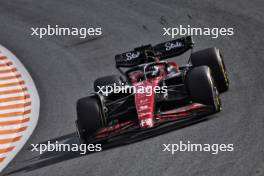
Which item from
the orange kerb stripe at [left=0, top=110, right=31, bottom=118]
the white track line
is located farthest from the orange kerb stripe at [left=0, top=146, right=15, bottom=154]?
the orange kerb stripe at [left=0, top=110, right=31, bottom=118]

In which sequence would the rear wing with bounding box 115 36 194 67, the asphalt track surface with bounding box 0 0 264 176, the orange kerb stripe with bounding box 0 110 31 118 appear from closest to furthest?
the asphalt track surface with bounding box 0 0 264 176
the rear wing with bounding box 115 36 194 67
the orange kerb stripe with bounding box 0 110 31 118

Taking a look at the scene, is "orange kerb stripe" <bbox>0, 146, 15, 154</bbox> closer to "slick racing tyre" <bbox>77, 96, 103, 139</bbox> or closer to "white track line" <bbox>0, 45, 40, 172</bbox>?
"white track line" <bbox>0, 45, 40, 172</bbox>

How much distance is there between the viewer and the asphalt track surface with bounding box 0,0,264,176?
36.9ft

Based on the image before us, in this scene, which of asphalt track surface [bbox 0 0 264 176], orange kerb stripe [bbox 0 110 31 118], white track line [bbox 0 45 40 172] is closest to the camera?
asphalt track surface [bbox 0 0 264 176]

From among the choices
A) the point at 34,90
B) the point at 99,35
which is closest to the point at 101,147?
the point at 34,90

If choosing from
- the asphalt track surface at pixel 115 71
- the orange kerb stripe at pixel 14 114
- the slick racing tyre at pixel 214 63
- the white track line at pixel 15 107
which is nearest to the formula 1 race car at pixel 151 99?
the slick racing tyre at pixel 214 63

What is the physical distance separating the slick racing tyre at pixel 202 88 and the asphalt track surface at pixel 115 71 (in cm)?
34

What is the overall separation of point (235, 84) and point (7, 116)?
17.4ft

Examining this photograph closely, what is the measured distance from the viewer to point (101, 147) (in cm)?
1302

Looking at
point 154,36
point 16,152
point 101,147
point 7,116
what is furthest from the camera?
point 154,36

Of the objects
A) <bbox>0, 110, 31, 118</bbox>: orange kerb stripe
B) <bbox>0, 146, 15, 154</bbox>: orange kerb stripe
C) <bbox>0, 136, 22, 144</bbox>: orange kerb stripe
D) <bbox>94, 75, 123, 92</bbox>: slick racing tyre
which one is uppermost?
<bbox>94, 75, 123, 92</bbox>: slick racing tyre

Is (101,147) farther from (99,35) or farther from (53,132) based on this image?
(99,35)

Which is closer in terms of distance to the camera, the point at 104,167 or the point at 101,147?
the point at 104,167

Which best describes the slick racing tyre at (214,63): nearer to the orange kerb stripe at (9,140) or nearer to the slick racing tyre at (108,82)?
the slick racing tyre at (108,82)
